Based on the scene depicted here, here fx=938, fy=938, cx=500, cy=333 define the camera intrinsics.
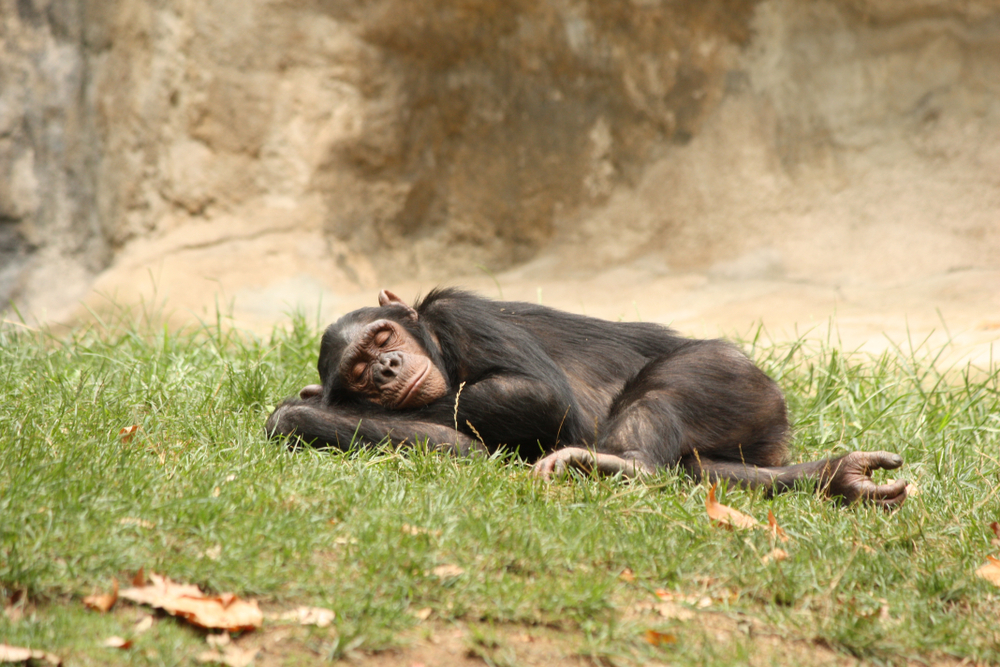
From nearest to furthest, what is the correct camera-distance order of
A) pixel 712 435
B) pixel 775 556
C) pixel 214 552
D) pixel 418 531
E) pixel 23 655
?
pixel 23 655 → pixel 214 552 → pixel 418 531 → pixel 775 556 → pixel 712 435

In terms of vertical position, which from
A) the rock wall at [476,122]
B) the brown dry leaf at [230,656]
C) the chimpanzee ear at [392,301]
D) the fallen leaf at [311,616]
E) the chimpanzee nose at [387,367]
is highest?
the rock wall at [476,122]

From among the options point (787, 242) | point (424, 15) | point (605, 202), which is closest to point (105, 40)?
point (424, 15)

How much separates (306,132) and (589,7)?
2.79 meters

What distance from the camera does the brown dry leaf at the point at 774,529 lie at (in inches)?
123

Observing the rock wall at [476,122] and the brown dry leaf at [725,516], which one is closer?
the brown dry leaf at [725,516]

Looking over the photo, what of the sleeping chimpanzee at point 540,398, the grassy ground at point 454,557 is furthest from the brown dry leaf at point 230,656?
the sleeping chimpanzee at point 540,398

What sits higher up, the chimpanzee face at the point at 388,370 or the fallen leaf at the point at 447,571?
the chimpanzee face at the point at 388,370

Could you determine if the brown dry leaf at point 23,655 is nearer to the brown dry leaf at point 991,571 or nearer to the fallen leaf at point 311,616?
the fallen leaf at point 311,616

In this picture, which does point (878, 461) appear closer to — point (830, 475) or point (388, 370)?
point (830, 475)

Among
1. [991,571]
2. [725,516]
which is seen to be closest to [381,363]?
[725,516]

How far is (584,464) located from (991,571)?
55.5 inches

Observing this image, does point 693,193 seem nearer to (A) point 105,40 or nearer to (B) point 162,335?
(B) point 162,335

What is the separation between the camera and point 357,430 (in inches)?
154

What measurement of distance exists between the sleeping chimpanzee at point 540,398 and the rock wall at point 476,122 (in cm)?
399
